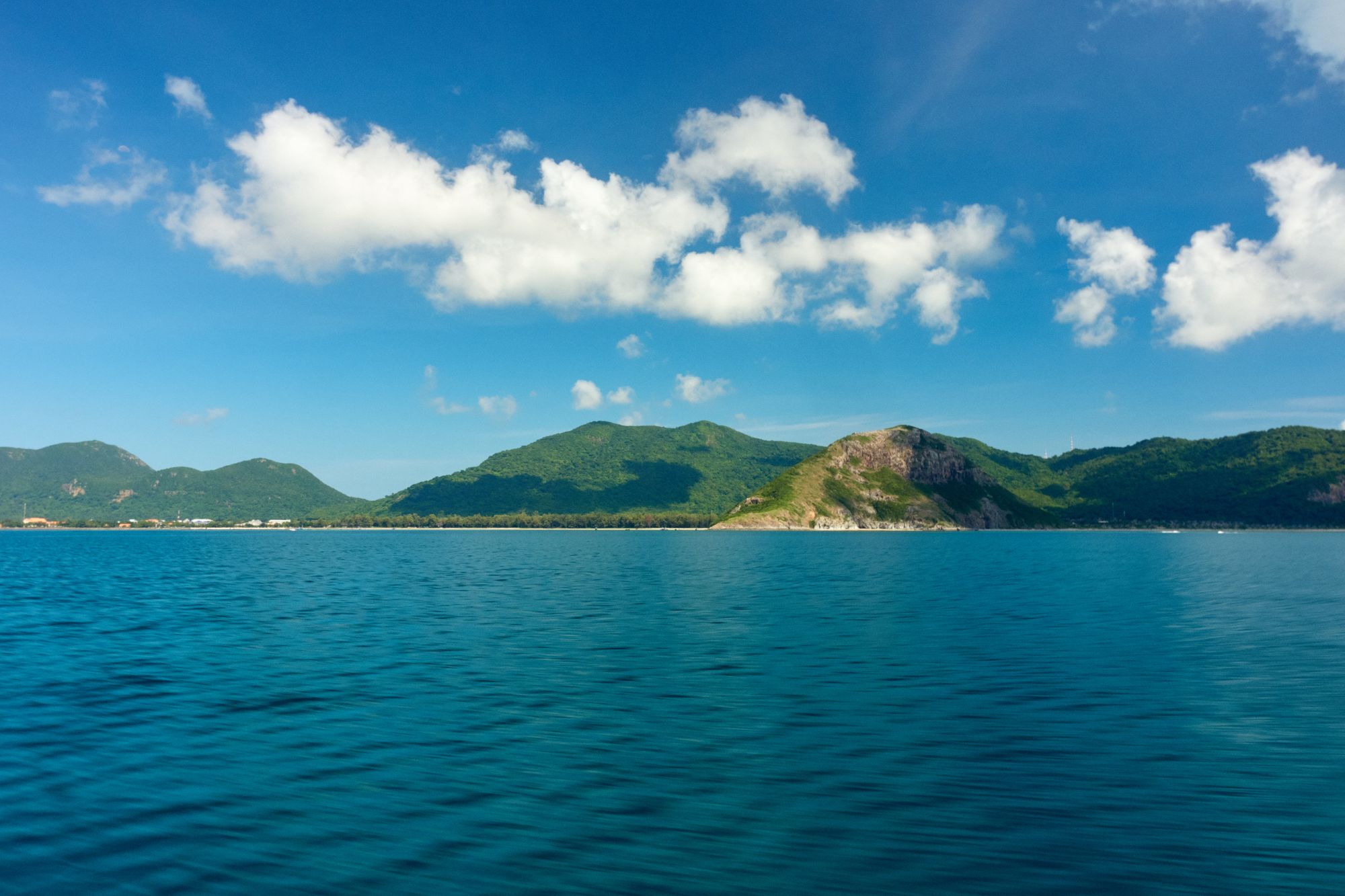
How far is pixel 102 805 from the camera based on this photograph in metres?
16.0

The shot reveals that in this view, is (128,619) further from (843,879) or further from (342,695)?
(843,879)

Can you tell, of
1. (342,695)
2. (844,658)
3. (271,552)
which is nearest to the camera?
(342,695)

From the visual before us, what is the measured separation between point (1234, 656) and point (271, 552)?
16144 cm

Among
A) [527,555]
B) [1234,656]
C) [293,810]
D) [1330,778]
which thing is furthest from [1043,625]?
[527,555]

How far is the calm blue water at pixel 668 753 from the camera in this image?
43.3ft

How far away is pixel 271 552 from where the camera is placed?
154 meters

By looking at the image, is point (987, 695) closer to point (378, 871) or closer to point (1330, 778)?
point (1330, 778)

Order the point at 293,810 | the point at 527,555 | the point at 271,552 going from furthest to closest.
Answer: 1. the point at 271,552
2. the point at 527,555
3. the point at 293,810

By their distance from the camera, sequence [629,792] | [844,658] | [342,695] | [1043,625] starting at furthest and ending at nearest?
[1043,625]
[844,658]
[342,695]
[629,792]

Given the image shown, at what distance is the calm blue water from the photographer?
1321 centimetres

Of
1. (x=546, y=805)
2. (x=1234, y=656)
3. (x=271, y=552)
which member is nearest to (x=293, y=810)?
(x=546, y=805)

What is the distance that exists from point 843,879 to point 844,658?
23.1 metres

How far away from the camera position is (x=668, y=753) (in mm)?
20109

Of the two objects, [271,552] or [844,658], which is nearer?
[844,658]
